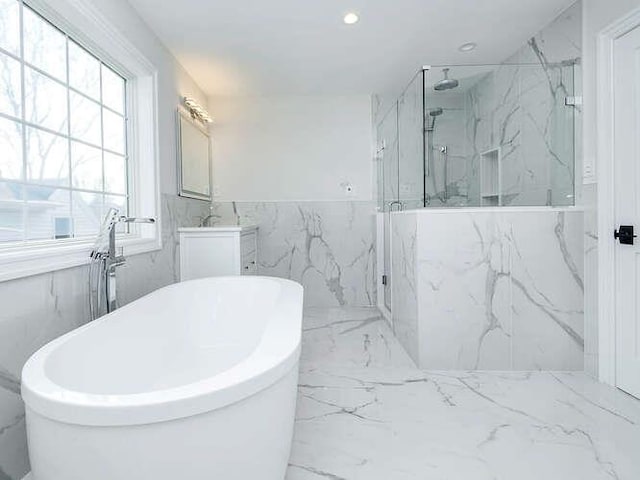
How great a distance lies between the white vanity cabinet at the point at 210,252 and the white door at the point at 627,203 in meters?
2.45

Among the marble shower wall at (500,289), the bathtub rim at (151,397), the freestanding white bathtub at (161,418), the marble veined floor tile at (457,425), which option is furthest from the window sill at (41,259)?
the marble shower wall at (500,289)

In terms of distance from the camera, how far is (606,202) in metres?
1.95

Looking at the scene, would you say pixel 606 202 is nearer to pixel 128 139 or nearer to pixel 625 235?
pixel 625 235

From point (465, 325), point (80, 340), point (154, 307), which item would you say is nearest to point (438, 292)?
point (465, 325)

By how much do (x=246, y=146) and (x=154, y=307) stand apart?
7.88 feet

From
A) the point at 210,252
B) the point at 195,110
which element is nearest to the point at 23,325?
the point at 210,252

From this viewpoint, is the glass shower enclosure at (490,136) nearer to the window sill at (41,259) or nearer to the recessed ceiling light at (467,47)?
the recessed ceiling light at (467,47)

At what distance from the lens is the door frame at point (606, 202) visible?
6.29 ft

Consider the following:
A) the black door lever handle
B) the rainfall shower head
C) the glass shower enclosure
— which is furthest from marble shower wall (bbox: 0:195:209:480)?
the black door lever handle

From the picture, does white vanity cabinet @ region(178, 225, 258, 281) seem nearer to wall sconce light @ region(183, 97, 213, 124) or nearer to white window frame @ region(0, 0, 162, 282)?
white window frame @ region(0, 0, 162, 282)

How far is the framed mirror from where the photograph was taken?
293 cm

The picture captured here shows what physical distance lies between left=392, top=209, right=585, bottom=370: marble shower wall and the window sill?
1.82 meters

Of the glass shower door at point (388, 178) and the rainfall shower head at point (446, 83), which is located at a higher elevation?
the rainfall shower head at point (446, 83)

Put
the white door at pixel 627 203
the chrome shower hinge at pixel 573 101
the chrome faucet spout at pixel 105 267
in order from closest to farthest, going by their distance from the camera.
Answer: the chrome faucet spout at pixel 105 267, the white door at pixel 627 203, the chrome shower hinge at pixel 573 101
